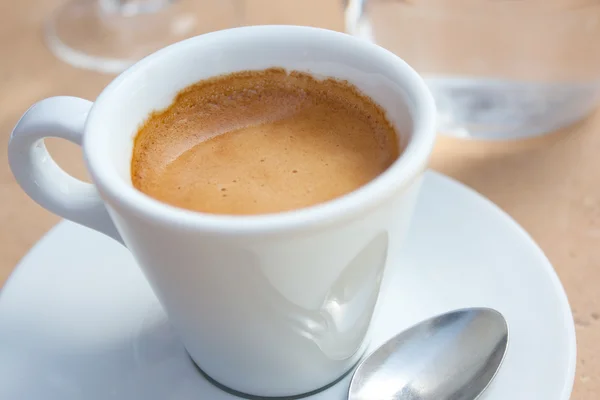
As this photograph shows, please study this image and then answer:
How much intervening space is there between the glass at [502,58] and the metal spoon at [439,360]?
0.42m

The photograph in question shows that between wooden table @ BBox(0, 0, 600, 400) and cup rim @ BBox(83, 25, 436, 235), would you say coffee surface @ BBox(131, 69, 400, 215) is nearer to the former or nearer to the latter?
cup rim @ BBox(83, 25, 436, 235)

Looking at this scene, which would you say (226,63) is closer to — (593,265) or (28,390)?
(28,390)

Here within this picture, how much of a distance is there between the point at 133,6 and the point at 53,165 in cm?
80

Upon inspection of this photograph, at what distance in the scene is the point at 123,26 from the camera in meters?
1.27

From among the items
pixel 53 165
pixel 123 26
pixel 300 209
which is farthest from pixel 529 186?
pixel 123 26

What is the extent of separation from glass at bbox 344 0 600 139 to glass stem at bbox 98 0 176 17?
0.49 m

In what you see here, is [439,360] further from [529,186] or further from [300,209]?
[529,186]

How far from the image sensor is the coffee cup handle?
0.53m

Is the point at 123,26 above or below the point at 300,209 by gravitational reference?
below

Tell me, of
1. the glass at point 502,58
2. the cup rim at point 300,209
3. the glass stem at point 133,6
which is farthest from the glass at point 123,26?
the cup rim at point 300,209

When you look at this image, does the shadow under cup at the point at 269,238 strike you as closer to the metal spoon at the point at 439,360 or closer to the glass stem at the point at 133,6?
the metal spoon at the point at 439,360

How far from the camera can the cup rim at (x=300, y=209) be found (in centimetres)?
42

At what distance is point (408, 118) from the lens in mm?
542

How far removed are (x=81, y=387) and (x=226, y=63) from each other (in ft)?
1.08
